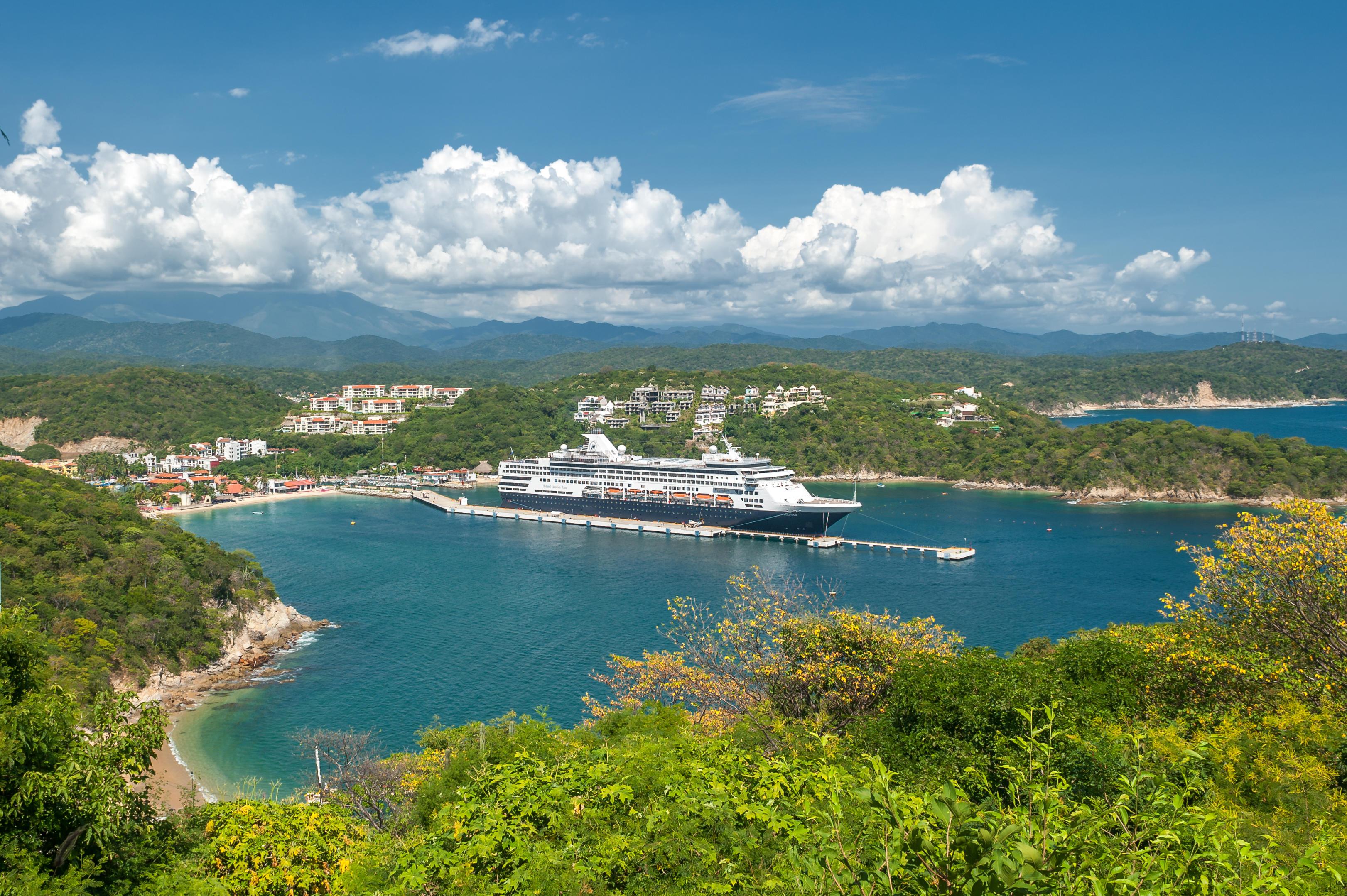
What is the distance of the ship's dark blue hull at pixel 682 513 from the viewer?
39.8m

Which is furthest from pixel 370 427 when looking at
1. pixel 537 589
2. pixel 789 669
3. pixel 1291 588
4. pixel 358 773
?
pixel 1291 588

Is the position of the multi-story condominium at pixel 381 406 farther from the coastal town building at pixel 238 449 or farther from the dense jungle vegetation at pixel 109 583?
the dense jungle vegetation at pixel 109 583

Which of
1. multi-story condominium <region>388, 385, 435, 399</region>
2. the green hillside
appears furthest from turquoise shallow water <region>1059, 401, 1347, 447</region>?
the green hillside

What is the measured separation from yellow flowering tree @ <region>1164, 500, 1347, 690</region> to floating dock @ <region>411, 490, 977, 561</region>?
24.3 meters

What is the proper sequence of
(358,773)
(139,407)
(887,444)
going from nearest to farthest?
(358,773), (887,444), (139,407)

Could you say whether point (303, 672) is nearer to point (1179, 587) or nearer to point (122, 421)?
point (1179, 587)

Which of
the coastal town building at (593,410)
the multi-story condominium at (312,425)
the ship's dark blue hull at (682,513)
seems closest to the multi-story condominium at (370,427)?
the multi-story condominium at (312,425)

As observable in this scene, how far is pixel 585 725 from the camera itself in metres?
13.1

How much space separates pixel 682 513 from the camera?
4350 centimetres

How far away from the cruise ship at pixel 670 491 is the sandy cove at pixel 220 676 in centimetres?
2096

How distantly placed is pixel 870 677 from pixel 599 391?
73.1 meters

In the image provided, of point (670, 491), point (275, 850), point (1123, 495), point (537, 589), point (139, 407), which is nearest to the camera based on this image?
point (275, 850)

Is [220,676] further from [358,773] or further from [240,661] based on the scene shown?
[358,773]

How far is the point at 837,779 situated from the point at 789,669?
831 cm
